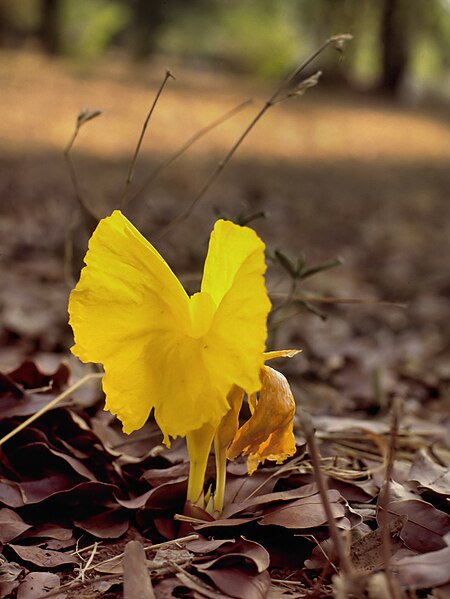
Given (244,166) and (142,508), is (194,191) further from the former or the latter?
(142,508)

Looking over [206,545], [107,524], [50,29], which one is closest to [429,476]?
[206,545]

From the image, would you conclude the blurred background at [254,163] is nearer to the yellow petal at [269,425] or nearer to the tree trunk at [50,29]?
the tree trunk at [50,29]

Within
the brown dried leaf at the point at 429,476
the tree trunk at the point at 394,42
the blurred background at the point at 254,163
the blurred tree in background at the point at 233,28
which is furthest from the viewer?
the tree trunk at the point at 394,42

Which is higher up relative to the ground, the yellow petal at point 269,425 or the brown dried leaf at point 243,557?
the yellow petal at point 269,425

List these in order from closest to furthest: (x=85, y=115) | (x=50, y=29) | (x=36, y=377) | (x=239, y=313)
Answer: (x=239, y=313), (x=85, y=115), (x=36, y=377), (x=50, y=29)

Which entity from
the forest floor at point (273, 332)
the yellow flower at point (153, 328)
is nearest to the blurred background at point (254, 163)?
the forest floor at point (273, 332)

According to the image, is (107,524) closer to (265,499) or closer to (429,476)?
(265,499)
